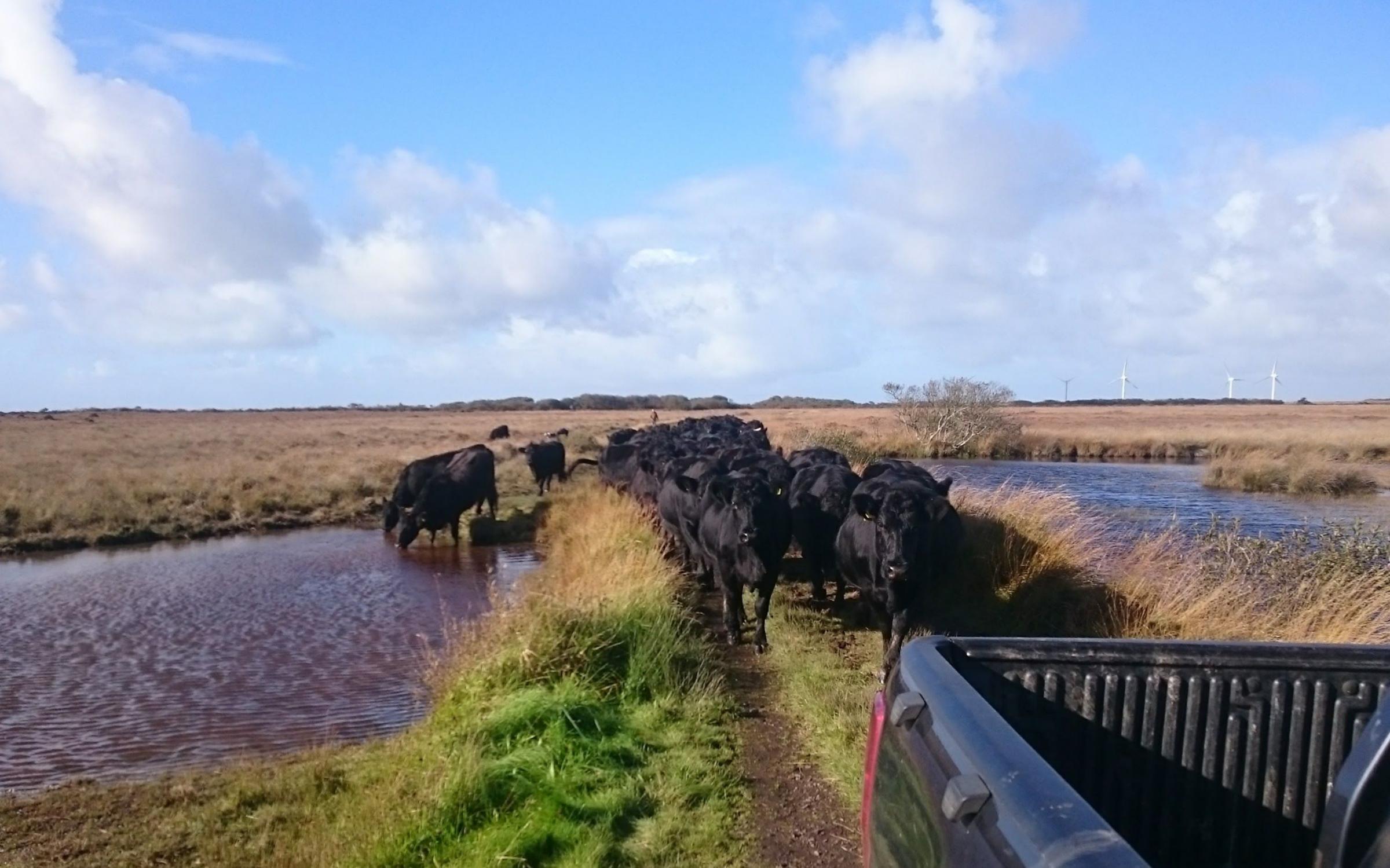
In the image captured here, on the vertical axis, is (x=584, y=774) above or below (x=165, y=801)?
above

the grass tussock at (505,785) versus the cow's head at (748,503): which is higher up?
the cow's head at (748,503)

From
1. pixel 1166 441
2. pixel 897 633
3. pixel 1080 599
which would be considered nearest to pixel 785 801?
pixel 897 633

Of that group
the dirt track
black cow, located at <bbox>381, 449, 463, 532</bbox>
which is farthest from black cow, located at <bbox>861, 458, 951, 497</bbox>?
black cow, located at <bbox>381, 449, 463, 532</bbox>

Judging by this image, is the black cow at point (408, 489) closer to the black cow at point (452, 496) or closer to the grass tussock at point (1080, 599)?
the black cow at point (452, 496)

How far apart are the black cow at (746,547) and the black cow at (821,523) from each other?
83cm

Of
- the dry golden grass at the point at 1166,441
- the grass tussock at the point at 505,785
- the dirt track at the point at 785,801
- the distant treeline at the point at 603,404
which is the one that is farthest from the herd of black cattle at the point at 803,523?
the distant treeline at the point at 603,404

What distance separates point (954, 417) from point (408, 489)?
23081mm

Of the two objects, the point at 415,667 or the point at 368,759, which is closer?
the point at 368,759

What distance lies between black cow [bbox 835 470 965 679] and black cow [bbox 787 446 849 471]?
14.6ft

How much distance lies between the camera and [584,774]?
616cm

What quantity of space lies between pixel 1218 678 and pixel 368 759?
5.95 metres

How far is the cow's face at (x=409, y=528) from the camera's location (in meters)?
19.3

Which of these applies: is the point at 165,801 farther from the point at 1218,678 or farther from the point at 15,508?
the point at 15,508

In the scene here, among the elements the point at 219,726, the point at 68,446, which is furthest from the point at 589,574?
the point at 68,446
